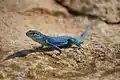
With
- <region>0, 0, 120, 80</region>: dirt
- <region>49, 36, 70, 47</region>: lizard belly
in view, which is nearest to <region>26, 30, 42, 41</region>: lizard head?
<region>0, 0, 120, 80</region>: dirt

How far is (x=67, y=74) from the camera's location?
557cm

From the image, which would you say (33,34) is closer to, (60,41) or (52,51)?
(52,51)

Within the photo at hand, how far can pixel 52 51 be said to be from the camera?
6.54 meters

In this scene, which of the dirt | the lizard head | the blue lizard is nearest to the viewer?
the dirt

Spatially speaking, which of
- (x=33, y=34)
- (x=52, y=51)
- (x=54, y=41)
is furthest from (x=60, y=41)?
(x=33, y=34)

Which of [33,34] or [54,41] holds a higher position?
[33,34]

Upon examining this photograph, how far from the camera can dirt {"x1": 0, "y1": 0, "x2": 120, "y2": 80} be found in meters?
5.54

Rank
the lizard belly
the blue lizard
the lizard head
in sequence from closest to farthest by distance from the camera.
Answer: the lizard head
the blue lizard
the lizard belly

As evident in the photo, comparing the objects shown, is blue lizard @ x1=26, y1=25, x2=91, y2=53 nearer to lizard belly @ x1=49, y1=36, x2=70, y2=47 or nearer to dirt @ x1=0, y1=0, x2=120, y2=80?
lizard belly @ x1=49, y1=36, x2=70, y2=47

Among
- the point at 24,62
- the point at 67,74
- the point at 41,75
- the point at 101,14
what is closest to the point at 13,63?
the point at 24,62

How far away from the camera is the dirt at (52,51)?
18.2ft

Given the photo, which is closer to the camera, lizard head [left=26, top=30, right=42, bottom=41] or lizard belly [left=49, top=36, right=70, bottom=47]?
lizard head [left=26, top=30, right=42, bottom=41]

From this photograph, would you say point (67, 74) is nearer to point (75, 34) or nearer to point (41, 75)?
point (41, 75)

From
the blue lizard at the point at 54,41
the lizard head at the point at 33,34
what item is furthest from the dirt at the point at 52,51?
the lizard head at the point at 33,34
